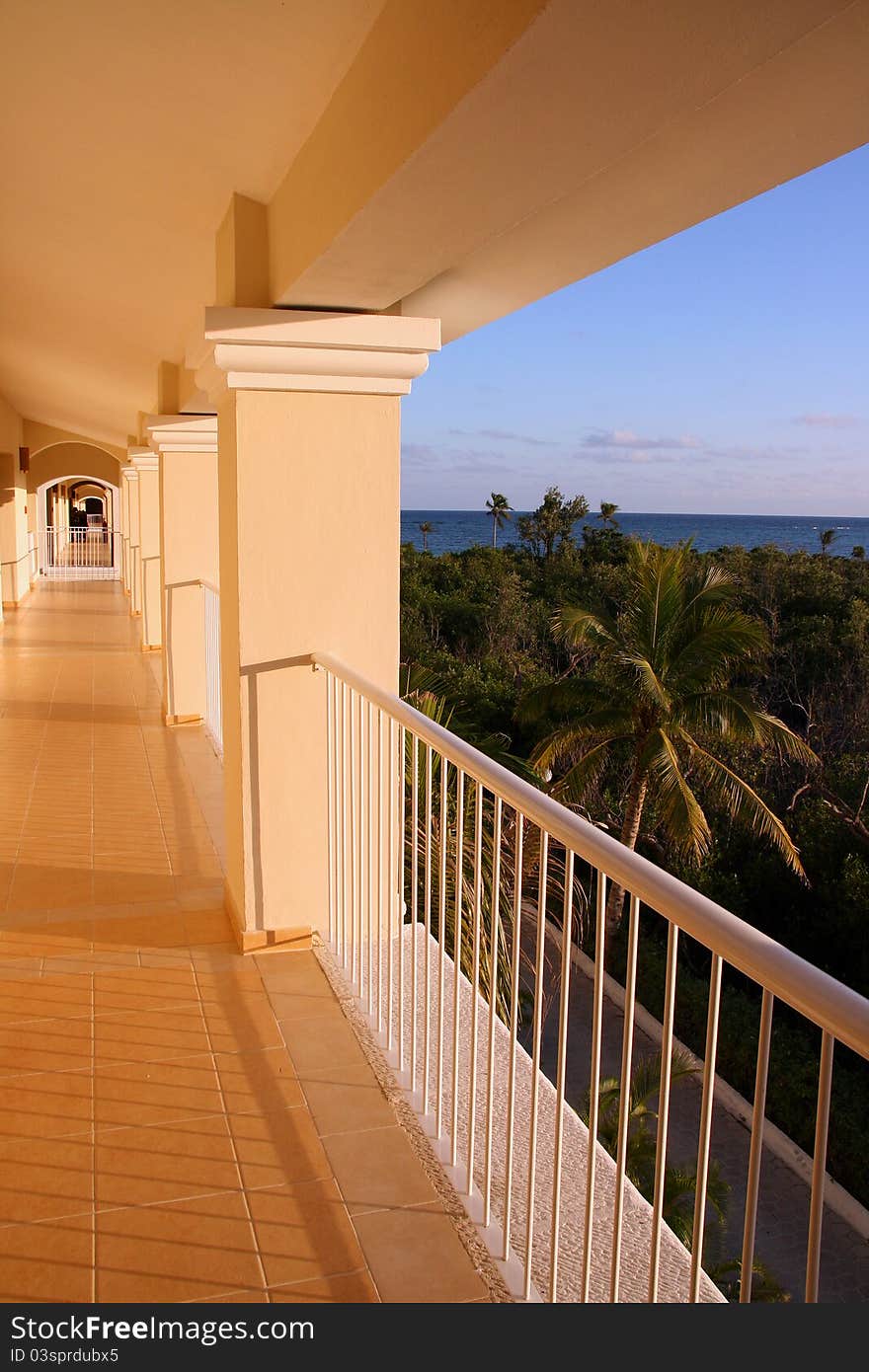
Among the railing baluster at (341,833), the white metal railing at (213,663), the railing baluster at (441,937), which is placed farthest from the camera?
the white metal railing at (213,663)

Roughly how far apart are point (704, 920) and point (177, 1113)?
1.75 m

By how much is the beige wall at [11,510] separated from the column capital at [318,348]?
1220 cm

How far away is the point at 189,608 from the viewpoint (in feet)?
24.5

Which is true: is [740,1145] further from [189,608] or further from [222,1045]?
[222,1045]

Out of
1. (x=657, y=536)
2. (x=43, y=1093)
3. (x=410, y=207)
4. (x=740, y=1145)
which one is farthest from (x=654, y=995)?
(x=657, y=536)

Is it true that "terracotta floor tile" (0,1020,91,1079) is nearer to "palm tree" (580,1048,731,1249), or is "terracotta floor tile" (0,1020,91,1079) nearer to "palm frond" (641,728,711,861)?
"palm tree" (580,1048,731,1249)

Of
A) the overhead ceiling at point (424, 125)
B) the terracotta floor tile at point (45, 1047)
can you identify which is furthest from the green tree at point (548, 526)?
the terracotta floor tile at point (45, 1047)

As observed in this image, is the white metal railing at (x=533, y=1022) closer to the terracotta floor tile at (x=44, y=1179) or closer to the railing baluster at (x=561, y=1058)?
the railing baluster at (x=561, y=1058)

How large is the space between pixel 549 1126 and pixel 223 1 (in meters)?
2.51

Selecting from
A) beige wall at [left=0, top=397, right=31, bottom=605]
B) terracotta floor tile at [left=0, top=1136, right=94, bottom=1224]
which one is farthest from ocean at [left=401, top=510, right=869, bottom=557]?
terracotta floor tile at [left=0, top=1136, right=94, bottom=1224]

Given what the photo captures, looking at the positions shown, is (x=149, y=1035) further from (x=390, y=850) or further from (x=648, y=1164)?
(x=648, y=1164)

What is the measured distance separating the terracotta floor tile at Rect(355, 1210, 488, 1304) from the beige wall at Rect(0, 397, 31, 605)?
1364 cm

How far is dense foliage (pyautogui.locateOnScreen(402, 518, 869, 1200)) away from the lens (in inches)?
465
